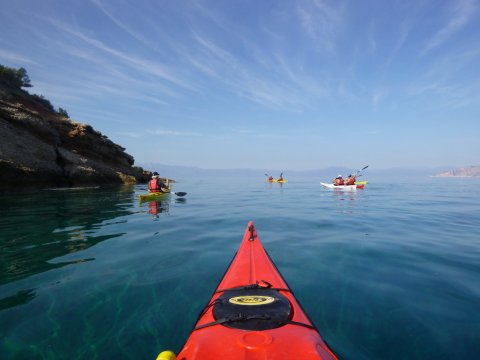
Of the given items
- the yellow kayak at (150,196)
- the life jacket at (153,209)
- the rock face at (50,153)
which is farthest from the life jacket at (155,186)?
the rock face at (50,153)

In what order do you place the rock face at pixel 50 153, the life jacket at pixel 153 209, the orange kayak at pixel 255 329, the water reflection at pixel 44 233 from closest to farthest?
1. the orange kayak at pixel 255 329
2. the water reflection at pixel 44 233
3. the life jacket at pixel 153 209
4. the rock face at pixel 50 153

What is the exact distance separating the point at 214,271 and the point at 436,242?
262 inches

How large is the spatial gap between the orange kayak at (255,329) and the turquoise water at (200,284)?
88 centimetres

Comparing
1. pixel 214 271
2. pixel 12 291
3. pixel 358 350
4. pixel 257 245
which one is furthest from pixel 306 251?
pixel 12 291

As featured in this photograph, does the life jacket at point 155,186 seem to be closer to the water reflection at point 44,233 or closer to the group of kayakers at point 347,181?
the water reflection at point 44,233

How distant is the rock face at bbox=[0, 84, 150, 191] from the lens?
757 inches

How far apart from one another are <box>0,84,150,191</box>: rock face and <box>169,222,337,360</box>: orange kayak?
21333mm

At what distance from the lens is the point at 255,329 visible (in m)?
2.61

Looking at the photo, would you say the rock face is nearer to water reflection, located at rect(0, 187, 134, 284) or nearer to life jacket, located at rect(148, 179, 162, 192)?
water reflection, located at rect(0, 187, 134, 284)

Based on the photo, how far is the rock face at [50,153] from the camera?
63.1 ft

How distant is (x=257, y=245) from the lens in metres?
5.67

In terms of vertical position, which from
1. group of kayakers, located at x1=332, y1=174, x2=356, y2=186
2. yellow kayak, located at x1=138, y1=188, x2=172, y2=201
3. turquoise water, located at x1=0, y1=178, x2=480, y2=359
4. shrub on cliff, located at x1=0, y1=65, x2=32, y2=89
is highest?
shrub on cliff, located at x1=0, y1=65, x2=32, y2=89

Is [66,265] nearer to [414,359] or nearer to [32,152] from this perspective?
[414,359]

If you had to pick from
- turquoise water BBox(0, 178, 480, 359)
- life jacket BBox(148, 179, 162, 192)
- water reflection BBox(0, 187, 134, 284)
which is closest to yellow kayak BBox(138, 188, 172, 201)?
life jacket BBox(148, 179, 162, 192)
